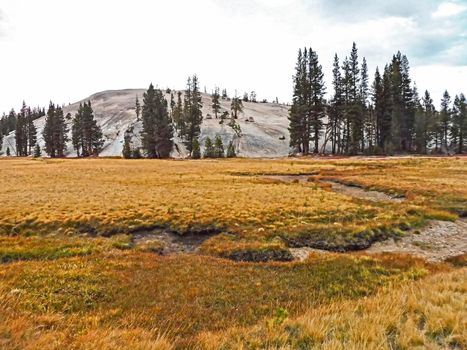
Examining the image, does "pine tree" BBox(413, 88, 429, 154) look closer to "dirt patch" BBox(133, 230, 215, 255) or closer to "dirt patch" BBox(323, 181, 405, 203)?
"dirt patch" BBox(323, 181, 405, 203)

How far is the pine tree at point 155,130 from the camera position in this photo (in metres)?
99.3

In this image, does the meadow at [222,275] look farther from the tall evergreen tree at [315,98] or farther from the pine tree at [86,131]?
the pine tree at [86,131]

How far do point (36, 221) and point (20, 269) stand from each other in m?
8.58

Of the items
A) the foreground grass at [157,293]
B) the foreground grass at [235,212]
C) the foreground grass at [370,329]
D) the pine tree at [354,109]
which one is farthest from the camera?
the pine tree at [354,109]

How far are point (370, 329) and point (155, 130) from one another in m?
97.2

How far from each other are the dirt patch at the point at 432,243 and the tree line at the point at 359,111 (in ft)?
234

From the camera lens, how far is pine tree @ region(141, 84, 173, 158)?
99.3 m

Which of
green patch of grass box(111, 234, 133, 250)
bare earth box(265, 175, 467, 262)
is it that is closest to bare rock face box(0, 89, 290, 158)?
green patch of grass box(111, 234, 133, 250)

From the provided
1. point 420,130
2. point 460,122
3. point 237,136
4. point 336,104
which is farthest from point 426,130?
point 237,136

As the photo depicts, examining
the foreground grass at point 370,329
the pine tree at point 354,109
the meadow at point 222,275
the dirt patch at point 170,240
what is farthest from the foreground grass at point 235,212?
the pine tree at point 354,109

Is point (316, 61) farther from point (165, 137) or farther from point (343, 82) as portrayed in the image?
point (165, 137)

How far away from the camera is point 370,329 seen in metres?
6.27

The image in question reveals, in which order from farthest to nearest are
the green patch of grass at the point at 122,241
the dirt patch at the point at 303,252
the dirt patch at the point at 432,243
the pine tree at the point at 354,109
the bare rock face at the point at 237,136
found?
the bare rock face at the point at 237,136, the pine tree at the point at 354,109, the green patch of grass at the point at 122,241, the dirt patch at the point at 432,243, the dirt patch at the point at 303,252

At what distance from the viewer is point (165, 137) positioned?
100m
